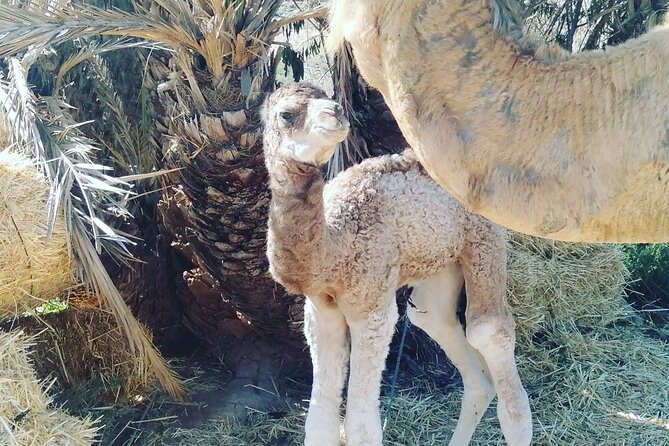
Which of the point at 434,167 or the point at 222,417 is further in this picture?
the point at 222,417

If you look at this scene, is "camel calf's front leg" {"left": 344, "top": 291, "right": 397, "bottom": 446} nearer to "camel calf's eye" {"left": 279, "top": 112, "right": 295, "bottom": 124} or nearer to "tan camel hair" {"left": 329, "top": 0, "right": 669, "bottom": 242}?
"camel calf's eye" {"left": 279, "top": 112, "right": 295, "bottom": 124}

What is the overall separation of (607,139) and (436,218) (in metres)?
2.00

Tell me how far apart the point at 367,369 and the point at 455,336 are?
2.65 ft

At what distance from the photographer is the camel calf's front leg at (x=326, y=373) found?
3.29 meters

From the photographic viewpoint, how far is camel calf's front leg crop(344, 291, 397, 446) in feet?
10.5

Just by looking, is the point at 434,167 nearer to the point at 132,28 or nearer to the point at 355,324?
the point at 355,324

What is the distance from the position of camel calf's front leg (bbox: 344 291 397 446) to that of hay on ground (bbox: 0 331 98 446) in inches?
43.2

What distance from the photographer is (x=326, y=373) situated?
3299 mm

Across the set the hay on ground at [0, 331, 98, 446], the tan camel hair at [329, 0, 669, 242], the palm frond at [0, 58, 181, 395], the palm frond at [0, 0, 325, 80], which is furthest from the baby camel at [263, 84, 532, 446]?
the tan camel hair at [329, 0, 669, 242]

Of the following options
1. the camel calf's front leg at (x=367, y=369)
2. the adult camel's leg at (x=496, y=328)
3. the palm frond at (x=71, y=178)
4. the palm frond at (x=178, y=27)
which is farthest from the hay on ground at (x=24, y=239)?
the adult camel's leg at (x=496, y=328)

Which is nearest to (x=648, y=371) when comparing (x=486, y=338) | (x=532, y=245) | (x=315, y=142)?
(x=532, y=245)

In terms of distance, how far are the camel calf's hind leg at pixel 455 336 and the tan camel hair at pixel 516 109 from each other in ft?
7.51

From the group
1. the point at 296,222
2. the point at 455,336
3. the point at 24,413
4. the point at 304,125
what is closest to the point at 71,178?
the point at 24,413

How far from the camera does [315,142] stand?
8.94ft
